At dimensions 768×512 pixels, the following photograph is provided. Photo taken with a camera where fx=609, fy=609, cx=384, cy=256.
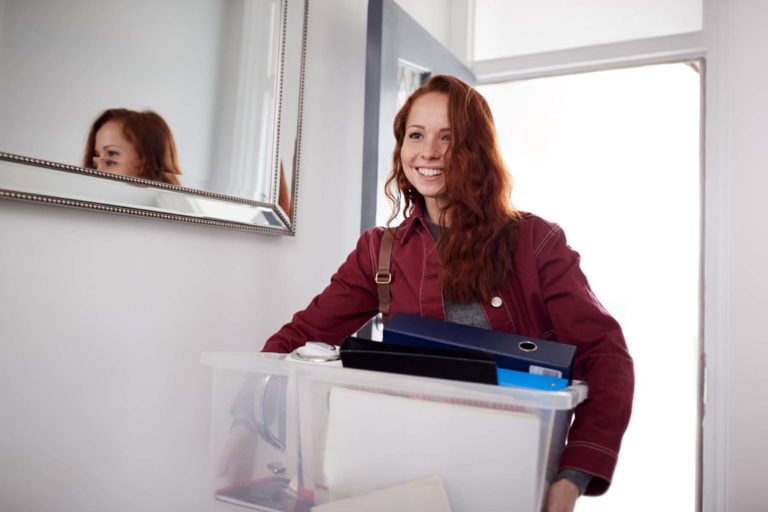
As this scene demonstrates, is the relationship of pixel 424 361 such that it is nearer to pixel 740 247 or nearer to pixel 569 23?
pixel 740 247

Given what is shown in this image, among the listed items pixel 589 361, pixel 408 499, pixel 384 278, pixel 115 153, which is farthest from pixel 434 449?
pixel 115 153

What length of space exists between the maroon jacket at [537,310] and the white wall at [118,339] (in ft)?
0.79

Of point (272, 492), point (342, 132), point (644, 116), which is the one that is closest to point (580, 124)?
point (644, 116)

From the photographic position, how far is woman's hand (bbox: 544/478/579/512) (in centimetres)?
79

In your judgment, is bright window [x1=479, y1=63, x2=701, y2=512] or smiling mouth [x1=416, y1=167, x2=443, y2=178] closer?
smiling mouth [x1=416, y1=167, x2=443, y2=178]

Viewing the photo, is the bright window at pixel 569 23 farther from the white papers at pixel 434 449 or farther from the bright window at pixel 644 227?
the white papers at pixel 434 449

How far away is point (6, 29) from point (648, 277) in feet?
8.04

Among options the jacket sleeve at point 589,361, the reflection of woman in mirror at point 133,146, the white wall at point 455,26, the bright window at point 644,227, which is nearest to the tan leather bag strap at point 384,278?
the jacket sleeve at point 589,361

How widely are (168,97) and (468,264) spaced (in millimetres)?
660

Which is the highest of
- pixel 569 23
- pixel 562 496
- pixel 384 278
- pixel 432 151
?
pixel 569 23

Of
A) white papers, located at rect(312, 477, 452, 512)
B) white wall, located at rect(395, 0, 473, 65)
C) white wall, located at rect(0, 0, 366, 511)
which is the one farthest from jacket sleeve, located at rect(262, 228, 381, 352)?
white wall, located at rect(395, 0, 473, 65)

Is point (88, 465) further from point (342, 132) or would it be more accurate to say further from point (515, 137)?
point (515, 137)

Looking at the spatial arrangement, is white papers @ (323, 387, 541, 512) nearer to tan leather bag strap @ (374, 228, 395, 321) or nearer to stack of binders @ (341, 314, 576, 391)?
stack of binders @ (341, 314, 576, 391)

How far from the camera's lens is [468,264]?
1113 millimetres
